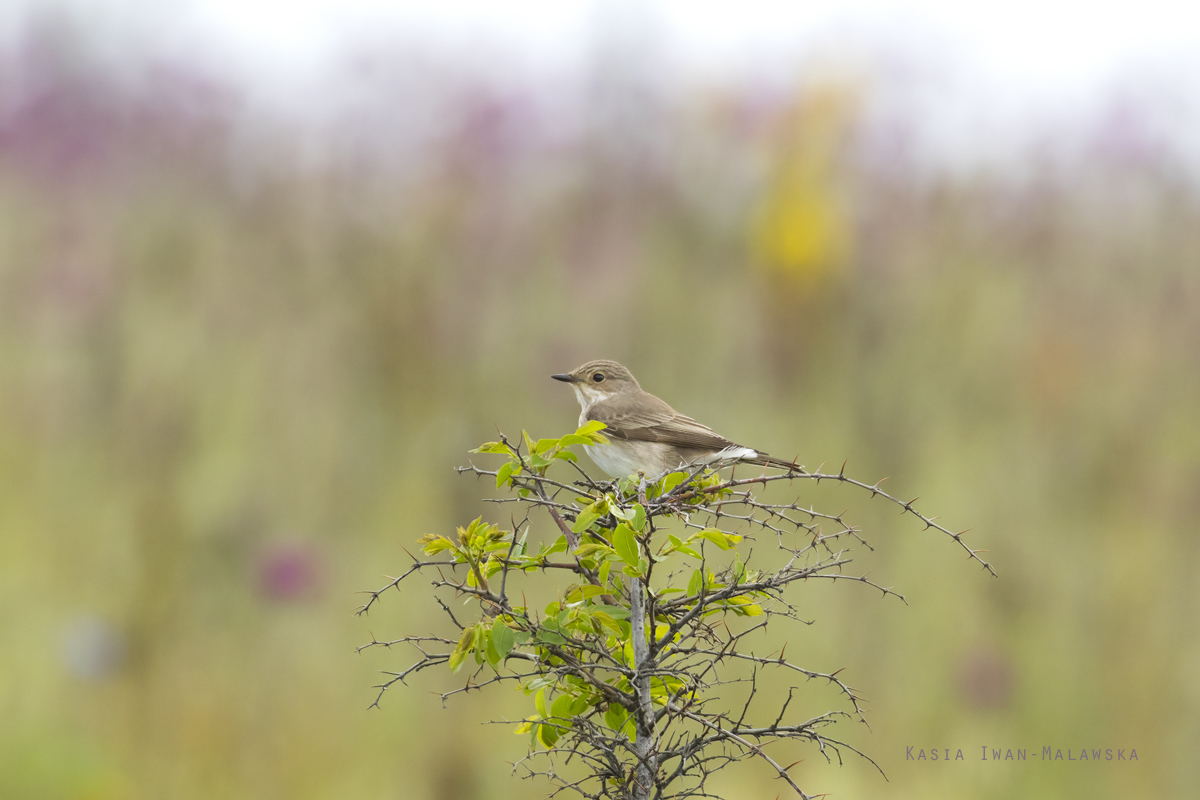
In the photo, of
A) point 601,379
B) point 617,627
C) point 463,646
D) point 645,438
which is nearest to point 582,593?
point 617,627

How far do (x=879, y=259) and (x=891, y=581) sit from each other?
10.3ft

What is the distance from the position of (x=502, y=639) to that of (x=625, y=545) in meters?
0.23

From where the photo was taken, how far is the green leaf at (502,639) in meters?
1.53

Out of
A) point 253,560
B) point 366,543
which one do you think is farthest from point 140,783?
point 366,543

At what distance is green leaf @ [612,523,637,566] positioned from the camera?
1527mm

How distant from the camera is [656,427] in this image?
4.25m

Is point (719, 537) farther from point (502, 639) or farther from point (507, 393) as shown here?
point (507, 393)

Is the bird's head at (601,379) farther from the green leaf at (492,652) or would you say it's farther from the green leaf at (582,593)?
the green leaf at (492,652)

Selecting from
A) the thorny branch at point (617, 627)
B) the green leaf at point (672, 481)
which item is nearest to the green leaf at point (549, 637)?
the thorny branch at point (617, 627)

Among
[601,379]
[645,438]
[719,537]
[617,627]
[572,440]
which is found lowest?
[617,627]

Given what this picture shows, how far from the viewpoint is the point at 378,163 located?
24.7 feet

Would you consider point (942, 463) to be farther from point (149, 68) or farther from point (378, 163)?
point (149, 68)

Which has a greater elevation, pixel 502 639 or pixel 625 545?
pixel 625 545

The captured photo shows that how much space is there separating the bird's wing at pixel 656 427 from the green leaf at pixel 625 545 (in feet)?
8.45
